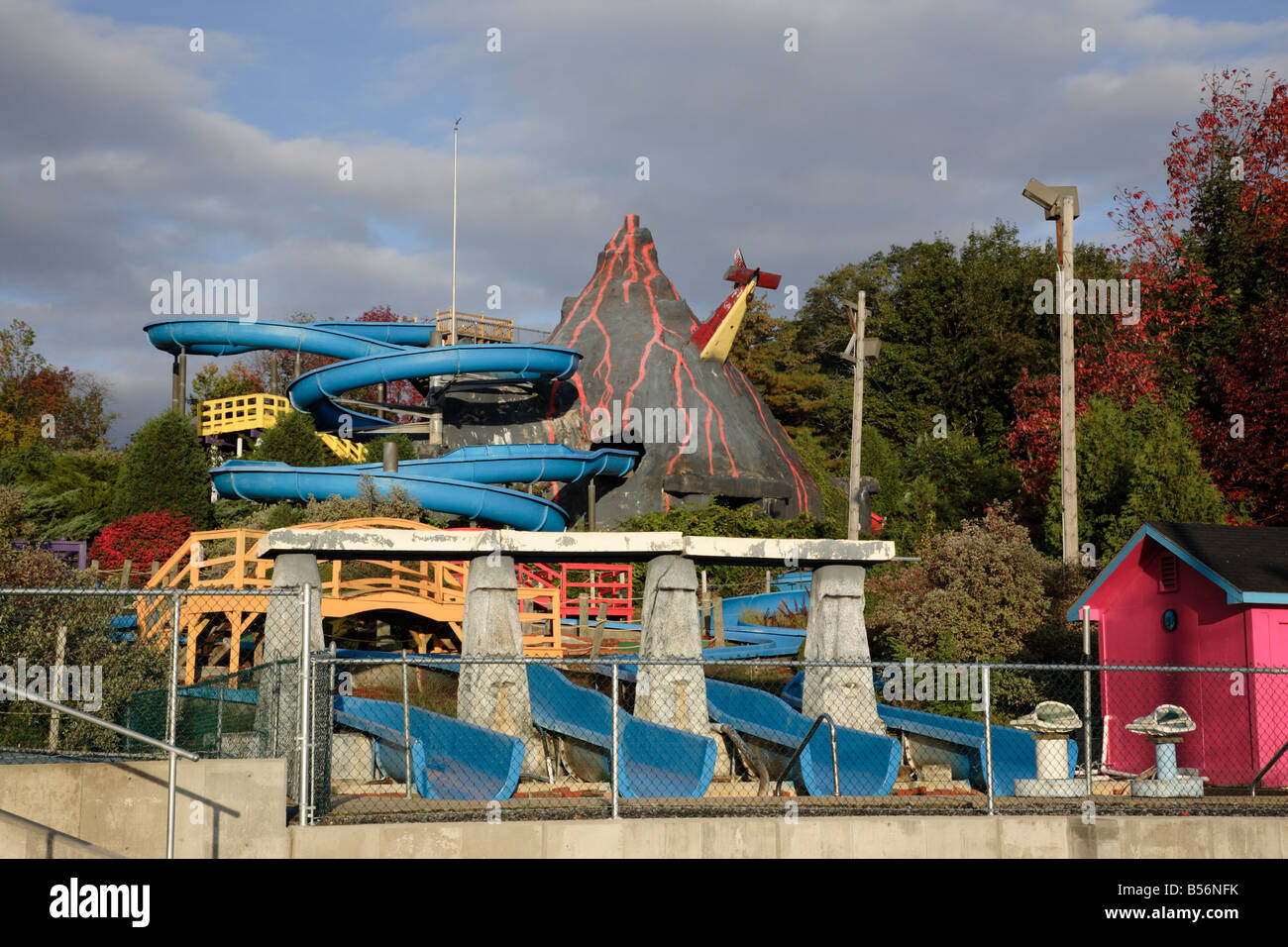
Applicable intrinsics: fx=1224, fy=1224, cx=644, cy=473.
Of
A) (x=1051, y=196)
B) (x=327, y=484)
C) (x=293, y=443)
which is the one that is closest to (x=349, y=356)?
(x=293, y=443)

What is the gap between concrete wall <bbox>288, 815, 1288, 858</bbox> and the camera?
1052 centimetres

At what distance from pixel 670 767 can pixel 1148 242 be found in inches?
1237

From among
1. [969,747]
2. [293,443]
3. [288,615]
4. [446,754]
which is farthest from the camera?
[293,443]

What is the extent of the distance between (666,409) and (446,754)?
30798 mm

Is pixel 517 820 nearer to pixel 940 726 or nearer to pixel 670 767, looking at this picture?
pixel 670 767

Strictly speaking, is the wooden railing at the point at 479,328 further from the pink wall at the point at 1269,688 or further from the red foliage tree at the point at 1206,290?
the pink wall at the point at 1269,688

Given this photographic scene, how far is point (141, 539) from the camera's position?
3353 cm

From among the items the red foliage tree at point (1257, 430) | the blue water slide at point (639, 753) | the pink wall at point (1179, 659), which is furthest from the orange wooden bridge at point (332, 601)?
the red foliage tree at point (1257, 430)

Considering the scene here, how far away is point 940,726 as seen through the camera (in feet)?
52.3

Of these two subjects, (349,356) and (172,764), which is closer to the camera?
(172,764)

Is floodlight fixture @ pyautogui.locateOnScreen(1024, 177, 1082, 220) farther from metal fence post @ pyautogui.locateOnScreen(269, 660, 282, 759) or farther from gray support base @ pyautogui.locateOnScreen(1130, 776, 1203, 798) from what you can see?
metal fence post @ pyautogui.locateOnScreen(269, 660, 282, 759)

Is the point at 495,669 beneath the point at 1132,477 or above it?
beneath

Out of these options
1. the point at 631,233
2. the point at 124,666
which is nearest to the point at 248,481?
the point at 124,666

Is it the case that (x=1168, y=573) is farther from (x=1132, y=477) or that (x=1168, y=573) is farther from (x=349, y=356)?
(x=349, y=356)
